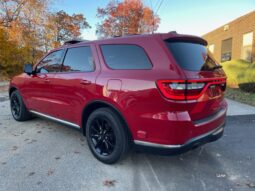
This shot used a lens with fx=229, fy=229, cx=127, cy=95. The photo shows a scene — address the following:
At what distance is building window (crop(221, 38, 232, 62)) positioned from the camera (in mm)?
18628

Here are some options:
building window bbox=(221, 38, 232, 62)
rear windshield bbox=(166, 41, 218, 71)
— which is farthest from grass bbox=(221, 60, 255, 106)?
building window bbox=(221, 38, 232, 62)

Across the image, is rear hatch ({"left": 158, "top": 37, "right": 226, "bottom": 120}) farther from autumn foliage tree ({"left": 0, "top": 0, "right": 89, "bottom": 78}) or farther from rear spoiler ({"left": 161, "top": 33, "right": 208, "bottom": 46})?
autumn foliage tree ({"left": 0, "top": 0, "right": 89, "bottom": 78})

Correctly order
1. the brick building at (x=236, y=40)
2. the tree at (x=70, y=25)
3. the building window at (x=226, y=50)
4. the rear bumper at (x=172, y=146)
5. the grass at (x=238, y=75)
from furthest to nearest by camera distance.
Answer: the tree at (x=70, y=25) < the building window at (x=226, y=50) < the brick building at (x=236, y=40) < the grass at (x=238, y=75) < the rear bumper at (x=172, y=146)

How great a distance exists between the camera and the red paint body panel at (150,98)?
2.57m

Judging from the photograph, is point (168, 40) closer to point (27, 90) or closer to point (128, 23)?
point (27, 90)

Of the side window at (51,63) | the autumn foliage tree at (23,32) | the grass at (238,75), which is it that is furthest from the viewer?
the autumn foliage tree at (23,32)

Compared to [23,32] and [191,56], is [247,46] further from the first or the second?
[23,32]

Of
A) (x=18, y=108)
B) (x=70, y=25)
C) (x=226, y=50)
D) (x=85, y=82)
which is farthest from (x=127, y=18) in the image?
(x=85, y=82)

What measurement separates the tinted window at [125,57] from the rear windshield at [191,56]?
1.15ft

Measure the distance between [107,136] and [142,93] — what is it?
1.01m

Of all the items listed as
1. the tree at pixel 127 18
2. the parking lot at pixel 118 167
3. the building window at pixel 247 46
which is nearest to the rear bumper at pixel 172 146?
the parking lot at pixel 118 167

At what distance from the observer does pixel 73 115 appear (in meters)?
3.83

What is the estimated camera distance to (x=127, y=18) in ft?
103

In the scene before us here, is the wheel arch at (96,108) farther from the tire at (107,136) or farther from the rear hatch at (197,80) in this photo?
the rear hatch at (197,80)
